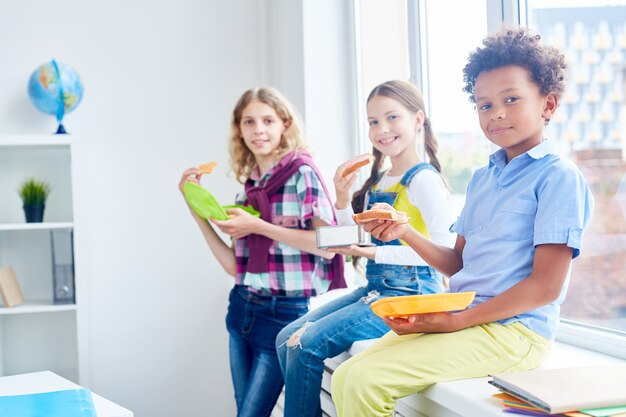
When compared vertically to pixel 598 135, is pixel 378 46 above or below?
above

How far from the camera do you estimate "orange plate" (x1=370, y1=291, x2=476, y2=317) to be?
1.38 m

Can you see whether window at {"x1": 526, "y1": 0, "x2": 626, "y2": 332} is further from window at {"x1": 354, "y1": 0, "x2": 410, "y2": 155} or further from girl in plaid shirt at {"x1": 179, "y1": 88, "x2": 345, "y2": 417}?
window at {"x1": 354, "y1": 0, "x2": 410, "y2": 155}

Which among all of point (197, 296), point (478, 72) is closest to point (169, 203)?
point (197, 296)

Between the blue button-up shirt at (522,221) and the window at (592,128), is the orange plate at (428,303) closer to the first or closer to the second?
the blue button-up shirt at (522,221)

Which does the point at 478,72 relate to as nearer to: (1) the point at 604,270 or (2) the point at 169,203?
(1) the point at 604,270

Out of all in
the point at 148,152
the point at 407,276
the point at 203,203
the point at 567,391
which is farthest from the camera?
the point at 148,152

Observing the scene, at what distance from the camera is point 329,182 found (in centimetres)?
293

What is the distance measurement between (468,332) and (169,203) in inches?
80.7

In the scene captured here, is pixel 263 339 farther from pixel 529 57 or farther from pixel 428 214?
pixel 529 57

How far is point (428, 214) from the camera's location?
182cm

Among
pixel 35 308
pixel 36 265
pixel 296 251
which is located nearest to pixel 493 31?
pixel 296 251

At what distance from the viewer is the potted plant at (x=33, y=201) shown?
293 centimetres

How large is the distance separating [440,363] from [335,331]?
444mm

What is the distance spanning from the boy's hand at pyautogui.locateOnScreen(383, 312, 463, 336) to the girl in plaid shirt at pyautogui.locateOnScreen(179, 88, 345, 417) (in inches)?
30.0
